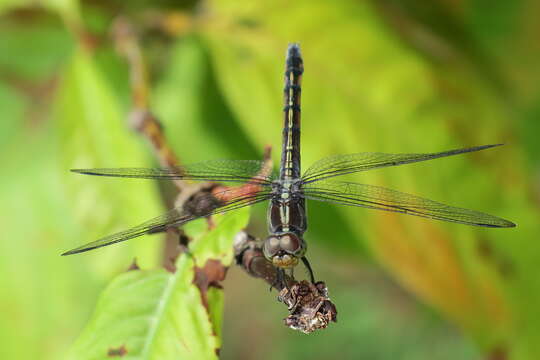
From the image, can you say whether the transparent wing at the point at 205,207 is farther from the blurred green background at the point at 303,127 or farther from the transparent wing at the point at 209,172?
the blurred green background at the point at 303,127

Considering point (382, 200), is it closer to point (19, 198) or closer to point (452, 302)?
point (452, 302)

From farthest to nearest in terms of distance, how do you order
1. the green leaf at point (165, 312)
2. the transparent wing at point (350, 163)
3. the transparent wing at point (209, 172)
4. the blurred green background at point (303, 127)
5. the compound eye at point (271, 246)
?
1. the blurred green background at point (303, 127)
2. the transparent wing at point (350, 163)
3. the transparent wing at point (209, 172)
4. the compound eye at point (271, 246)
5. the green leaf at point (165, 312)

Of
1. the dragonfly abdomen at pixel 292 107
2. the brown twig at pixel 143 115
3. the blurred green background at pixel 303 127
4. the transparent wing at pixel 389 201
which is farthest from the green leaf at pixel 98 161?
the transparent wing at pixel 389 201

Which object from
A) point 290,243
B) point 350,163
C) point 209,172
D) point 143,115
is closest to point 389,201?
point 350,163

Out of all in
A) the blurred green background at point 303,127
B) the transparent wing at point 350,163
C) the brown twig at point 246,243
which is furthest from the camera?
the blurred green background at point 303,127

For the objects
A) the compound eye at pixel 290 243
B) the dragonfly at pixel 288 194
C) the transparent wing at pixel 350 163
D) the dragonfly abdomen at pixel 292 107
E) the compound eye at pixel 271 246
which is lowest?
the compound eye at pixel 271 246

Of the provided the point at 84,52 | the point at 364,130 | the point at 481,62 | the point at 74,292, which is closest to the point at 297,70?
the point at 364,130

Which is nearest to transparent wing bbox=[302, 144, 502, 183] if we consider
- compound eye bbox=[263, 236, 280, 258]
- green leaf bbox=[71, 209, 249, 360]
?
compound eye bbox=[263, 236, 280, 258]

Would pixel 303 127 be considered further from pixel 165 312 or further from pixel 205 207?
pixel 165 312
